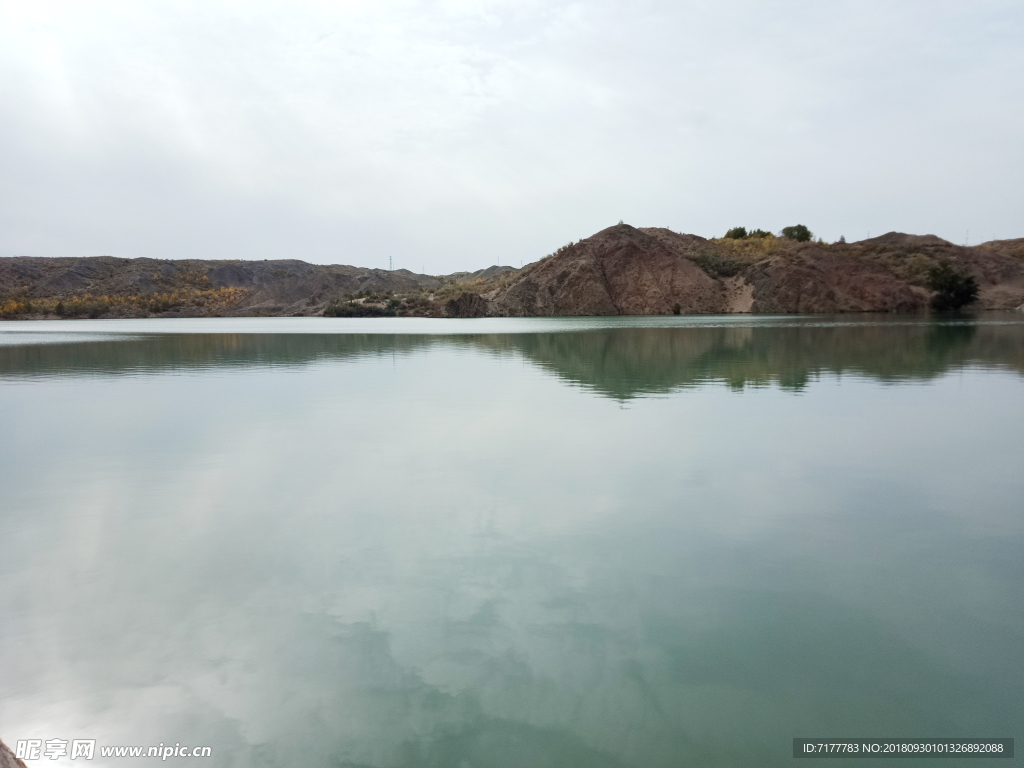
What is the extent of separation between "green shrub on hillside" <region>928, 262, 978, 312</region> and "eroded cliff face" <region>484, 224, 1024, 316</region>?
3086 millimetres

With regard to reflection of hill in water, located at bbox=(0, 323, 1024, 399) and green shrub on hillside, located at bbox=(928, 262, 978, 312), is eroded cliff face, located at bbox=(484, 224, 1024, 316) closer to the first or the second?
green shrub on hillside, located at bbox=(928, 262, 978, 312)

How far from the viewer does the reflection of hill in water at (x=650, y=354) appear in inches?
755

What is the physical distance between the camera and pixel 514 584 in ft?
18.3

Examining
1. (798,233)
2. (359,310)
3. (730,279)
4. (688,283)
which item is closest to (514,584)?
(688,283)

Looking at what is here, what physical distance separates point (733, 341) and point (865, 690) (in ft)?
92.3

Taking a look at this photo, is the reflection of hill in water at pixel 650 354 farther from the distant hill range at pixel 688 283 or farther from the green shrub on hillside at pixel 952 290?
the distant hill range at pixel 688 283

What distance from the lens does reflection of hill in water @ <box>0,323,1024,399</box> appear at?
19.2 m

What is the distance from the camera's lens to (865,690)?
409 cm

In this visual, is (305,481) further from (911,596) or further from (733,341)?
(733,341)

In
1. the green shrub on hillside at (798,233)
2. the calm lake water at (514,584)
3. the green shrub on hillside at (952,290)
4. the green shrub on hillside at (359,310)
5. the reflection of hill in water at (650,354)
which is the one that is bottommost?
the calm lake water at (514,584)

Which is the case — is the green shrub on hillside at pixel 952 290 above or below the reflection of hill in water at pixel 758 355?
above

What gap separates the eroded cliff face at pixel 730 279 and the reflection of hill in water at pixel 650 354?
3674cm

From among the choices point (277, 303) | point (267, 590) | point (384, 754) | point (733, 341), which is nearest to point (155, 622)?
point (267, 590)

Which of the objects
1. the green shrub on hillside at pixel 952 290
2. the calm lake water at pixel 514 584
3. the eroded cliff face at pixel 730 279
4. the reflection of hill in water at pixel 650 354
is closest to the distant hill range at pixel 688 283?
the eroded cliff face at pixel 730 279
